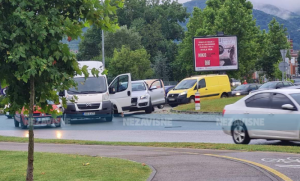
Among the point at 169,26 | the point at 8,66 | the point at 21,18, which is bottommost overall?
the point at 8,66

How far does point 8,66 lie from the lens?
7422 millimetres

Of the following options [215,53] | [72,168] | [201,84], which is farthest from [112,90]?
[72,168]

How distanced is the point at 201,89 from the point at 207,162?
2629 cm

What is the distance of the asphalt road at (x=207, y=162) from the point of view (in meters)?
9.16

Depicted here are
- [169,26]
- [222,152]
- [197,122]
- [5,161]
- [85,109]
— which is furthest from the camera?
[169,26]

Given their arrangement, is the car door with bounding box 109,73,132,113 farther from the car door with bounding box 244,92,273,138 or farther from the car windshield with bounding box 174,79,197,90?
the car door with bounding box 244,92,273,138

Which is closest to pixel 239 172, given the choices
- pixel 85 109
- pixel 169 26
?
pixel 85 109

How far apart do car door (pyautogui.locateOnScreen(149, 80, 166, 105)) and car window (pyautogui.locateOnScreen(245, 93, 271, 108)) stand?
18.0m

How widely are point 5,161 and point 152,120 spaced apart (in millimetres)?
15755

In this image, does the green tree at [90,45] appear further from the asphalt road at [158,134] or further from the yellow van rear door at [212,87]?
the asphalt road at [158,134]

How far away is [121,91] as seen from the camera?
29.1m

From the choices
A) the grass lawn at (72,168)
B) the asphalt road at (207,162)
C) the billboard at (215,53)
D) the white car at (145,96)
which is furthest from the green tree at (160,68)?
the grass lawn at (72,168)

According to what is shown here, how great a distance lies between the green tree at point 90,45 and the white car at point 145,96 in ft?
203

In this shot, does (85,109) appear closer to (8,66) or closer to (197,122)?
(197,122)
